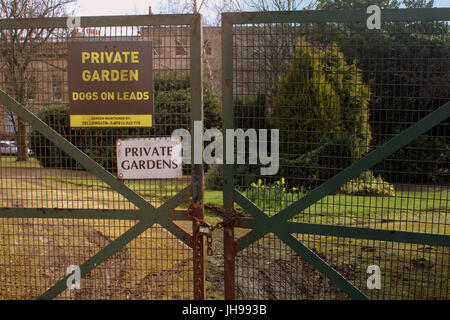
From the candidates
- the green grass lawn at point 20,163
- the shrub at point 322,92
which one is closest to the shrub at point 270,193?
the shrub at point 322,92

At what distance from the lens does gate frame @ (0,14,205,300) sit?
365 cm

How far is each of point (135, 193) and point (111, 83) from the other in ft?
3.36

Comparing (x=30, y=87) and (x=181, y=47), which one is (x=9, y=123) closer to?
(x=30, y=87)

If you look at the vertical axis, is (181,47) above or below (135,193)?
above

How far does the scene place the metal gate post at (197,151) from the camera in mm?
3621

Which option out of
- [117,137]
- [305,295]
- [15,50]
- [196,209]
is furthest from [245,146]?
[15,50]

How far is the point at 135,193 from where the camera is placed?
3.78 meters

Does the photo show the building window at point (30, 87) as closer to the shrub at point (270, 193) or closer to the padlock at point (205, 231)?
the padlock at point (205, 231)

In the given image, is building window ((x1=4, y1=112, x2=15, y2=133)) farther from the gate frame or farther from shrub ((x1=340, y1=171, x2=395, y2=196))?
shrub ((x1=340, y1=171, x2=395, y2=196))

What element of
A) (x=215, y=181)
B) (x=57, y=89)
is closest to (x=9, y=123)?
(x=57, y=89)

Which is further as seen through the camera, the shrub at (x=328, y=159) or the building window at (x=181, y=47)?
the building window at (x=181, y=47)

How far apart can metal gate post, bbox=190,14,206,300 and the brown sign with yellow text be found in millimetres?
406
